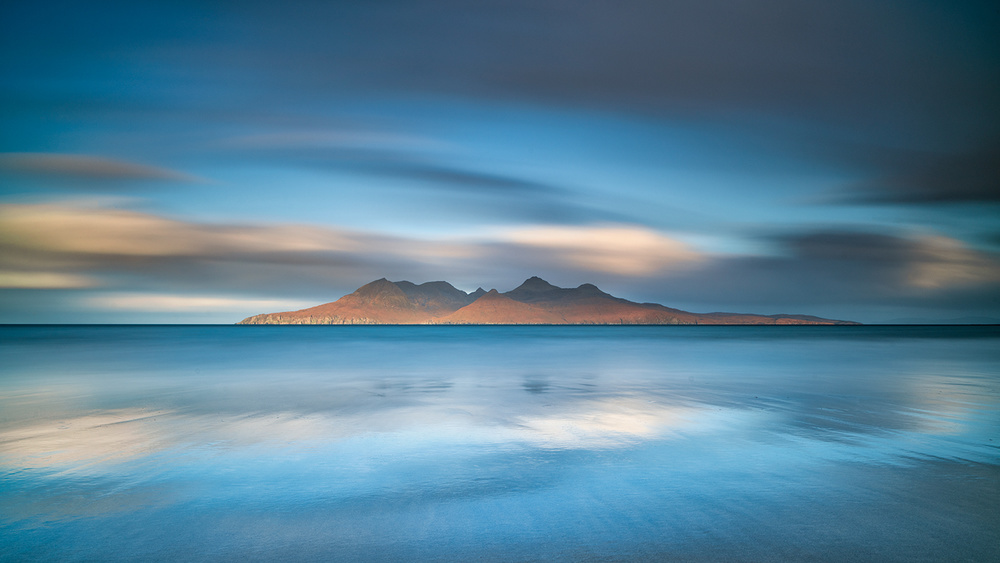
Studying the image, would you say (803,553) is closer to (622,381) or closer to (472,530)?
(472,530)

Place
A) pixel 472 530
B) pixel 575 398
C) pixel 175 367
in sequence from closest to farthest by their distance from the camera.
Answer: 1. pixel 472 530
2. pixel 575 398
3. pixel 175 367

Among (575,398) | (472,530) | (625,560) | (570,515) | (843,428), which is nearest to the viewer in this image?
(625,560)

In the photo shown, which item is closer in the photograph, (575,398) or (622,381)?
(575,398)

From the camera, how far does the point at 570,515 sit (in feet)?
20.7

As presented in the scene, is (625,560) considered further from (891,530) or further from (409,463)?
(409,463)

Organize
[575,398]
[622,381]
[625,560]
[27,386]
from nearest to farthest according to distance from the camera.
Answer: [625,560], [575,398], [27,386], [622,381]

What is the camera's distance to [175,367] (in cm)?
3058

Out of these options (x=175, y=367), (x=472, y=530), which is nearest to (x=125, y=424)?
(x=472, y=530)

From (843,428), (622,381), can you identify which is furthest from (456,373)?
(843,428)

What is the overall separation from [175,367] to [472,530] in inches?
1182

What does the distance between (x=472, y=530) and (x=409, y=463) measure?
3.22m

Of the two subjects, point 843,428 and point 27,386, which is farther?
point 27,386

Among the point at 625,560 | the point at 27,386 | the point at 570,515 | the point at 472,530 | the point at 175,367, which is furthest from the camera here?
the point at 175,367

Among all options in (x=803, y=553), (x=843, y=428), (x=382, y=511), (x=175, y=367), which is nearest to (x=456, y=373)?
(x=175, y=367)
